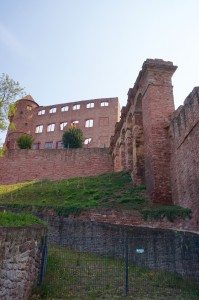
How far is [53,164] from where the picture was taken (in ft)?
89.0

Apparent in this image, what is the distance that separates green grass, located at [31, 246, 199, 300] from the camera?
6.34m

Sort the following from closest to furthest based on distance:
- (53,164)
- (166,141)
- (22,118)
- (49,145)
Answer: (166,141) → (53,164) → (49,145) → (22,118)

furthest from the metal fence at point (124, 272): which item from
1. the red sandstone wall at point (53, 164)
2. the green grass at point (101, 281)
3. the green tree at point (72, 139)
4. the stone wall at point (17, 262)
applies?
the green tree at point (72, 139)

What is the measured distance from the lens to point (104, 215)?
11672 mm

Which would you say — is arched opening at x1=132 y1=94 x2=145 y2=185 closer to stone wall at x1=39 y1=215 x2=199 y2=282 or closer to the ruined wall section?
the ruined wall section

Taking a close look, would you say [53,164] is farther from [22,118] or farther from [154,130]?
[22,118]

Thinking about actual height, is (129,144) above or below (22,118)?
below

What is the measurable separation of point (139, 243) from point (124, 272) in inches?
38.1

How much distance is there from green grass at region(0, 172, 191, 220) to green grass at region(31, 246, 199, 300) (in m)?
3.36

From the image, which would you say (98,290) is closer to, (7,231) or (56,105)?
(7,231)

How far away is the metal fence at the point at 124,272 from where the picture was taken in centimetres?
658

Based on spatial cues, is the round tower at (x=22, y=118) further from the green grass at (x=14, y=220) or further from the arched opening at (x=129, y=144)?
the green grass at (x=14, y=220)

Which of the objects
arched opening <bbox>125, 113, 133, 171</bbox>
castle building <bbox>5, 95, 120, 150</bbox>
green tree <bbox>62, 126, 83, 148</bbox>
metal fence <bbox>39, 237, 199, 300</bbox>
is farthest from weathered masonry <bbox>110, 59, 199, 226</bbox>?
castle building <bbox>5, 95, 120, 150</bbox>

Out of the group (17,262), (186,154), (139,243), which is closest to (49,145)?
(186,154)
